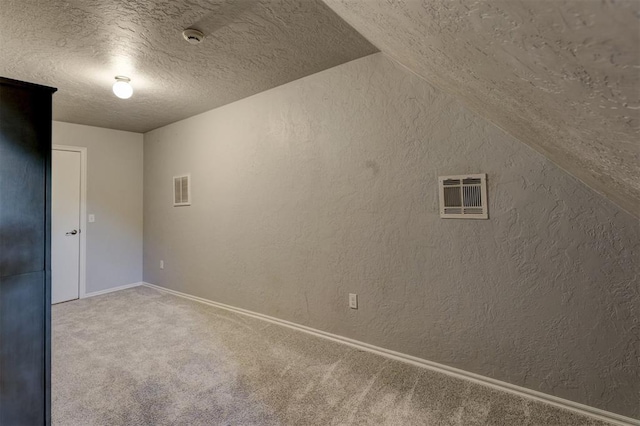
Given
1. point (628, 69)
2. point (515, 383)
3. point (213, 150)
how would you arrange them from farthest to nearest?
point (213, 150)
point (515, 383)
point (628, 69)

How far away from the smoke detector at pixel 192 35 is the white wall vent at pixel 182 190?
2168 millimetres

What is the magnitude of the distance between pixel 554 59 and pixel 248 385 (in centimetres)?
225

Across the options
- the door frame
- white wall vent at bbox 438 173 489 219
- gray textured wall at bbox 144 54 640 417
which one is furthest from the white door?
white wall vent at bbox 438 173 489 219

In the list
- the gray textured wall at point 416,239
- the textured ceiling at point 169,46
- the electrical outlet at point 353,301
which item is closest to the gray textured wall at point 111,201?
the textured ceiling at point 169,46

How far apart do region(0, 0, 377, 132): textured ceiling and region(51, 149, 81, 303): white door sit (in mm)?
1129

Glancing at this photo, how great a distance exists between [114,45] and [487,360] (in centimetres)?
335

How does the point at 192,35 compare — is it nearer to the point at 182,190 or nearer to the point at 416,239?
the point at 416,239

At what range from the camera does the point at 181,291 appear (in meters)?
4.13

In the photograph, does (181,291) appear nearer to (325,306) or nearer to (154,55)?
(325,306)

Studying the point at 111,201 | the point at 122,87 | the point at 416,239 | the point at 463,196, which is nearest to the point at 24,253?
the point at 122,87

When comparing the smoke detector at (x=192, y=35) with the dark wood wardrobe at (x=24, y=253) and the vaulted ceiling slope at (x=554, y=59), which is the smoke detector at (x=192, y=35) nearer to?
the dark wood wardrobe at (x=24, y=253)

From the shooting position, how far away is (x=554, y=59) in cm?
58

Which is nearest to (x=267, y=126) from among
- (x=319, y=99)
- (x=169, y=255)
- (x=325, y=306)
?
(x=319, y=99)

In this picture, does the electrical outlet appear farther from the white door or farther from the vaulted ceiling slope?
the white door
